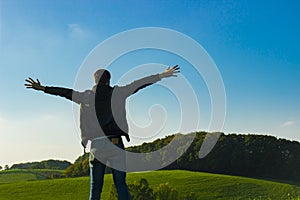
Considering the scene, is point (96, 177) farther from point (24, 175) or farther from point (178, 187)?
point (24, 175)

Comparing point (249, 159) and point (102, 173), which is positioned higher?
point (249, 159)

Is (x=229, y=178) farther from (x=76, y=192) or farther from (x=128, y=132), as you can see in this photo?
(x=128, y=132)

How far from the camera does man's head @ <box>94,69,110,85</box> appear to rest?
629 cm

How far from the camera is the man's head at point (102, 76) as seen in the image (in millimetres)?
6293

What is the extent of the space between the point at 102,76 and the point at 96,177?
1.59 m

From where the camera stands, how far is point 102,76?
6305 mm

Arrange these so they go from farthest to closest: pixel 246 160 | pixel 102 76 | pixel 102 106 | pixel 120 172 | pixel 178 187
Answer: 1. pixel 246 160
2. pixel 178 187
3. pixel 102 76
4. pixel 102 106
5. pixel 120 172

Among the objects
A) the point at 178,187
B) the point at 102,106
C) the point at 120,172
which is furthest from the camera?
the point at 178,187

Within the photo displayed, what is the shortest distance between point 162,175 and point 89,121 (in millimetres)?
64883

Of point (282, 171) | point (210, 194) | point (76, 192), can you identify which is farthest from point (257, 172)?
point (76, 192)

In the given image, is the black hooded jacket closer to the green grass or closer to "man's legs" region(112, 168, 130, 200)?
"man's legs" region(112, 168, 130, 200)

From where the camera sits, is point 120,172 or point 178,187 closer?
point 120,172

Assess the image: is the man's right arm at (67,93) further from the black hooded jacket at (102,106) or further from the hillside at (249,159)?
the hillside at (249,159)

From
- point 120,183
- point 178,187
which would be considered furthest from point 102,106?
point 178,187
